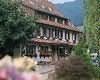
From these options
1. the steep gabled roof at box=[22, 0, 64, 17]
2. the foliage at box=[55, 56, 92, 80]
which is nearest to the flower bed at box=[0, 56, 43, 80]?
the foliage at box=[55, 56, 92, 80]

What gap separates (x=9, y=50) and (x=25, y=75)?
79.7ft

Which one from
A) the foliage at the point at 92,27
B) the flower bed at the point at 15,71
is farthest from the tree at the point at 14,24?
the flower bed at the point at 15,71

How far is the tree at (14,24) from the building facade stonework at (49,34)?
16.2 metres

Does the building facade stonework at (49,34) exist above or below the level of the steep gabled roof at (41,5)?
below

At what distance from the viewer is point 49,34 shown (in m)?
53.2

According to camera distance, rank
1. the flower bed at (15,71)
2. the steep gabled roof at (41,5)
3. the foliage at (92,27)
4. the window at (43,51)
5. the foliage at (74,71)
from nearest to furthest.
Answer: the flower bed at (15,71) → the foliage at (74,71) → the foliage at (92,27) → the window at (43,51) → the steep gabled roof at (41,5)

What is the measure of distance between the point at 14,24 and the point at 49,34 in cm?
2478

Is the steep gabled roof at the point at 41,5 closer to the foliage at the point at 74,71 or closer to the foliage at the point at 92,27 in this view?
the foliage at the point at 92,27

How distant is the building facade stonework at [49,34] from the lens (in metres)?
48.4

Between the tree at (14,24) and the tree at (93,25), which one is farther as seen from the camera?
the tree at (14,24)

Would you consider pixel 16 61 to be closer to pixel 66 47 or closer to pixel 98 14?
pixel 98 14

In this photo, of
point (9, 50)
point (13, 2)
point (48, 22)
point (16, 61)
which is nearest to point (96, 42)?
point (9, 50)

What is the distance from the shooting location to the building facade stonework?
48375mm

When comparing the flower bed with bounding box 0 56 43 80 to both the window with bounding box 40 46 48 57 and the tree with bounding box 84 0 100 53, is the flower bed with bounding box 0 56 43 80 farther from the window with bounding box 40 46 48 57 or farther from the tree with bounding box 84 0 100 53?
the window with bounding box 40 46 48 57
